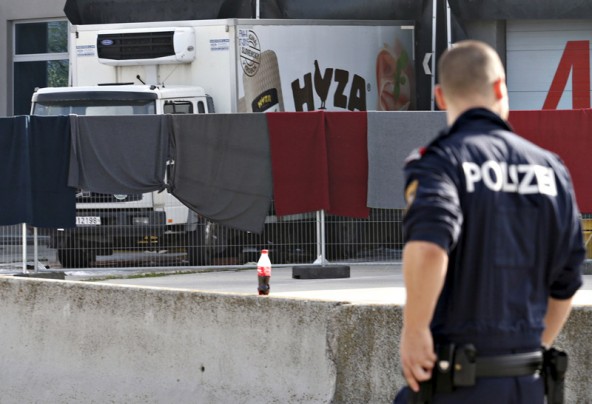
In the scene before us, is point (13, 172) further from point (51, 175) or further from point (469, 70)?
point (469, 70)

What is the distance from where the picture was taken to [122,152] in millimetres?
12688

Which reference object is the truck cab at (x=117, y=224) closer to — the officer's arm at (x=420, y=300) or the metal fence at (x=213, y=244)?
the metal fence at (x=213, y=244)

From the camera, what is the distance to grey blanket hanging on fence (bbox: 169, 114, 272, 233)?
12.6 metres

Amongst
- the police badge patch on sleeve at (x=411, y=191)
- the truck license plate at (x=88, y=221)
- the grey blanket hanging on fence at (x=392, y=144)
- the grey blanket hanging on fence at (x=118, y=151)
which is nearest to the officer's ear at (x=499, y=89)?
the police badge patch on sleeve at (x=411, y=191)

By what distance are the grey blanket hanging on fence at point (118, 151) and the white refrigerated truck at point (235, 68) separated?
3.00 metres

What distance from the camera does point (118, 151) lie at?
1268 centimetres

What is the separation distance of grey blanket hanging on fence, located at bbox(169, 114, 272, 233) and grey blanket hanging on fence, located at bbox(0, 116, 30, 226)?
161cm

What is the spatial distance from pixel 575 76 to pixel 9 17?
1432cm

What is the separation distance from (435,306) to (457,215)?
339 mm

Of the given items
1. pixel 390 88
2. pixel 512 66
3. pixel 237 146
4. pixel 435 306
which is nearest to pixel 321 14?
pixel 390 88

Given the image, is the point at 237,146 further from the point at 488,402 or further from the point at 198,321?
the point at 488,402

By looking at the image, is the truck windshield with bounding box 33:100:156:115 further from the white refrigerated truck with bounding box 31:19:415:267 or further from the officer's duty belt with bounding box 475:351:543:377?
the officer's duty belt with bounding box 475:351:543:377

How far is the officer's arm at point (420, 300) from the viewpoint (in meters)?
3.46

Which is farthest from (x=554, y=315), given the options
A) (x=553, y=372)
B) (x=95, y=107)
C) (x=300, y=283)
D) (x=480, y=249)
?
(x=95, y=107)
